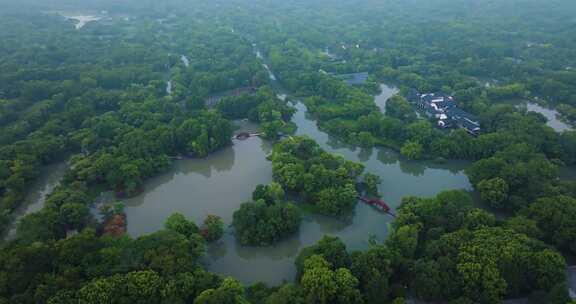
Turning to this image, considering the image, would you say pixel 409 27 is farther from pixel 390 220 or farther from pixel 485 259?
pixel 485 259

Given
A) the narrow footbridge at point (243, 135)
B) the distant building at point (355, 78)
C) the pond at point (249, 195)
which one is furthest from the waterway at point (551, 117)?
the narrow footbridge at point (243, 135)

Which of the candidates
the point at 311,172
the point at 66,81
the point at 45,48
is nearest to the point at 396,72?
the point at 311,172

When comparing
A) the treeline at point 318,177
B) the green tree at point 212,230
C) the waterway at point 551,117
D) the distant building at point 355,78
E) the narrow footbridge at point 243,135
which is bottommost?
the green tree at point 212,230

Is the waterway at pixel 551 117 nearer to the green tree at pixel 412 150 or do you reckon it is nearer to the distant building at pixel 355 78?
the green tree at pixel 412 150

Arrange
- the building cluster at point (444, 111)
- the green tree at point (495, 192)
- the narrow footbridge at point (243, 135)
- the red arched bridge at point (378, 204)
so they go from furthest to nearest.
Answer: the narrow footbridge at point (243, 135) → the building cluster at point (444, 111) → the red arched bridge at point (378, 204) → the green tree at point (495, 192)

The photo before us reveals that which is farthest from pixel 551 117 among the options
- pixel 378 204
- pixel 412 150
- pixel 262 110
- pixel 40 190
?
pixel 40 190
